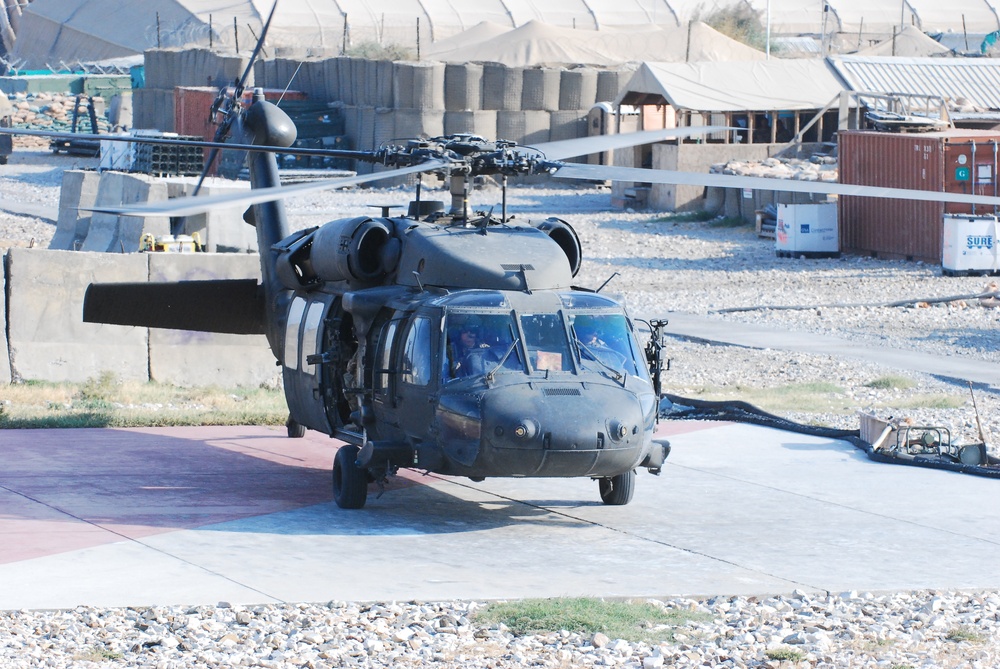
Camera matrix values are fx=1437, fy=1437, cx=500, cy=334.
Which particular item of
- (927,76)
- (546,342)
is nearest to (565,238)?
(546,342)

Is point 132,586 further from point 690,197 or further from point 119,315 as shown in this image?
point 690,197

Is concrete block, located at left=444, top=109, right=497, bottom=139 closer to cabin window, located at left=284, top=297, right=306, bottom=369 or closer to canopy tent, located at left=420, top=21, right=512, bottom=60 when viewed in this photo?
canopy tent, located at left=420, top=21, right=512, bottom=60

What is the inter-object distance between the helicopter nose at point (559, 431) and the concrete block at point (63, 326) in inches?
344

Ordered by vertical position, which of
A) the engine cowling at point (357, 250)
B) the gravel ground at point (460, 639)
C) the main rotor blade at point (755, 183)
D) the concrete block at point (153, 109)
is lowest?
the gravel ground at point (460, 639)

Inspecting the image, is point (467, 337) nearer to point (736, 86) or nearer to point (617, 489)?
point (617, 489)

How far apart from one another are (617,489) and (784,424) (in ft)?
13.3

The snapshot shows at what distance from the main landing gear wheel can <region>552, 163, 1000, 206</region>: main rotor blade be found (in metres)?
2.76

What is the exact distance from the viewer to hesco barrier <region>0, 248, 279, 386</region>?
17.3m

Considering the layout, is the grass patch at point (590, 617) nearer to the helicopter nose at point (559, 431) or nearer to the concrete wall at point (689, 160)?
the helicopter nose at point (559, 431)

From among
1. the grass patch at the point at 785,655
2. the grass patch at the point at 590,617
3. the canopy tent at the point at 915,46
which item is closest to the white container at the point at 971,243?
the grass patch at the point at 590,617

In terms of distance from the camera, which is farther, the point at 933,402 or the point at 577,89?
the point at 577,89

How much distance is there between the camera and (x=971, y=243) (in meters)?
29.0

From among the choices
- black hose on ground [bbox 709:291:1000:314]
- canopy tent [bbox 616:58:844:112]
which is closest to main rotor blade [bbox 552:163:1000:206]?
black hose on ground [bbox 709:291:1000:314]

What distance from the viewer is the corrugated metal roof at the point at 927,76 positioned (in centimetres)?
4669
